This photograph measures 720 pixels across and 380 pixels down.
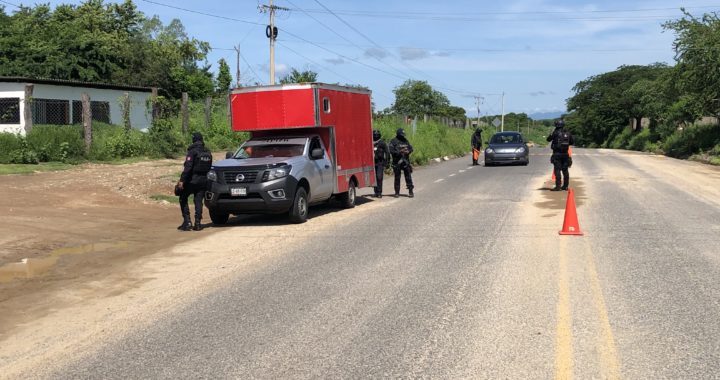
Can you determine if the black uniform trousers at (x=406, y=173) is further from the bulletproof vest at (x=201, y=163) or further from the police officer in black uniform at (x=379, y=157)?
the bulletproof vest at (x=201, y=163)

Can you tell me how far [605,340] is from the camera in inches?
201

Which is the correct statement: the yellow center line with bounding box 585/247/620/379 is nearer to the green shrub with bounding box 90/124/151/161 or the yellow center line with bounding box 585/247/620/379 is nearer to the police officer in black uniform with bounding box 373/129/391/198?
the police officer in black uniform with bounding box 373/129/391/198

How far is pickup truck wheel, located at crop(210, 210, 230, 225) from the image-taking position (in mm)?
12385

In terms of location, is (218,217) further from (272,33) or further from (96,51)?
(96,51)

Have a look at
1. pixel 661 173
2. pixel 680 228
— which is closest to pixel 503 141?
pixel 661 173

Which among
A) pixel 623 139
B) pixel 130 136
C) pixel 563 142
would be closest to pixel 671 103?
pixel 623 139

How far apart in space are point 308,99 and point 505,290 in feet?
24.6

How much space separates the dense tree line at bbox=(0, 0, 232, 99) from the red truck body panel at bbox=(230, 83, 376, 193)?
1232 inches

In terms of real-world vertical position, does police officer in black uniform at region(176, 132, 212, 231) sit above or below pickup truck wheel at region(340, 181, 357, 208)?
above

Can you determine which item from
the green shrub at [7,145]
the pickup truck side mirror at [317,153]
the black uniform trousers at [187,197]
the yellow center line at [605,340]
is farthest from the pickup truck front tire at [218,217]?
the green shrub at [7,145]

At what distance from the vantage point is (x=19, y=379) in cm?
448

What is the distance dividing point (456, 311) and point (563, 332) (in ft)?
3.34

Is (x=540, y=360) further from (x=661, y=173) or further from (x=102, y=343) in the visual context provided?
(x=661, y=173)

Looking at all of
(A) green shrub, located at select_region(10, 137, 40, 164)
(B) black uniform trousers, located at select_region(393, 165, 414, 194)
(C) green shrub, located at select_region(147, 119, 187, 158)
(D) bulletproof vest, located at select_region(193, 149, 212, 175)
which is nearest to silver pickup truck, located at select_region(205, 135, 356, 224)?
(D) bulletproof vest, located at select_region(193, 149, 212, 175)
